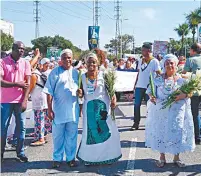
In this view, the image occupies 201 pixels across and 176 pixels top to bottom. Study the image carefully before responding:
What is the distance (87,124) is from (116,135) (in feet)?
1.71

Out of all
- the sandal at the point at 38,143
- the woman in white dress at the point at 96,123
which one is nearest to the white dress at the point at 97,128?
the woman in white dress at the point at 96,123

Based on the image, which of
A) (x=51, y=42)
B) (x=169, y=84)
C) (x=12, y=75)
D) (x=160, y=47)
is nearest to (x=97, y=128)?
(x=169, y=84)

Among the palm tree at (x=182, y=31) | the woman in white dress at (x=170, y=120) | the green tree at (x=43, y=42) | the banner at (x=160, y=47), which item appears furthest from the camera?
the green tree at (x=43, y=42)

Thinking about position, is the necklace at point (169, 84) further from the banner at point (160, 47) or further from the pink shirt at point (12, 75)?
the banner at point (160, 47)

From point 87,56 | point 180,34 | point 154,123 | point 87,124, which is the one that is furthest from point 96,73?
point 180,34

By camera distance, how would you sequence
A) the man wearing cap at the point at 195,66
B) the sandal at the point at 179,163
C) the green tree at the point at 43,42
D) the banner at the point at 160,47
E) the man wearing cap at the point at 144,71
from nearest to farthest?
1. the sandal at the point at 179,163
2. the man wearing cap at the point at 195,66
3. the man wearing cap at the point at 144,71
4. the banner at the point at 160,47
5. the green tree at the point at 43,42

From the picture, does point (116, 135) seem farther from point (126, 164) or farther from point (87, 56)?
point (87, 56)

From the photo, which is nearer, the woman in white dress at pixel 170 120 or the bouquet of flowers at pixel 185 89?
the bouquet of flowers at pixel 185 89

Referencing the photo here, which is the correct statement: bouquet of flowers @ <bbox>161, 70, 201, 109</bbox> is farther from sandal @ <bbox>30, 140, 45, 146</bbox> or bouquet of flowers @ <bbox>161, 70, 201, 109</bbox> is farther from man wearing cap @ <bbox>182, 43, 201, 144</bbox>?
sandal @ <bbox>30, 140, 45, 146</bbox>

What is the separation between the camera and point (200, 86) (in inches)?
239

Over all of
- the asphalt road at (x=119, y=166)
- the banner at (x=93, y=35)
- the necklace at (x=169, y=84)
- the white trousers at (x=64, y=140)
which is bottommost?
the asphalt road at (x=119, y=166)

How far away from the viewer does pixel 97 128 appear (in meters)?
6.15

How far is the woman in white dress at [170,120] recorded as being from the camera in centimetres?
596

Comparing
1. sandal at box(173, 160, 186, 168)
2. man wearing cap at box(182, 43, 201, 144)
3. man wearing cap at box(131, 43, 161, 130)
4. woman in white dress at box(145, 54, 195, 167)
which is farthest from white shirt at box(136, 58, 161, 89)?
sandal at box(173, 160, 186, 168)
